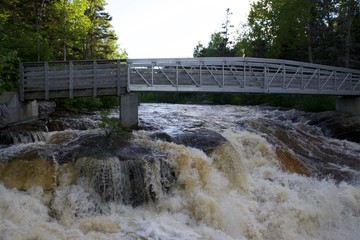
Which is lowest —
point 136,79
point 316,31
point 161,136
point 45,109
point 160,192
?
point 160,192

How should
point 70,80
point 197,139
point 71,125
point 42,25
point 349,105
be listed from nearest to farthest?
point 197,139 < point 71,125 < point 70,80 < point 349,105 < point 42,25

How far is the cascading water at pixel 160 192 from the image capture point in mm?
8523

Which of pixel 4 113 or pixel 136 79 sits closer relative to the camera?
pixel 4 113

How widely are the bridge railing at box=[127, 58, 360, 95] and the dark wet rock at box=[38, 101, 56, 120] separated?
16.3ft

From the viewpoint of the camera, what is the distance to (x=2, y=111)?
1391 centimetres

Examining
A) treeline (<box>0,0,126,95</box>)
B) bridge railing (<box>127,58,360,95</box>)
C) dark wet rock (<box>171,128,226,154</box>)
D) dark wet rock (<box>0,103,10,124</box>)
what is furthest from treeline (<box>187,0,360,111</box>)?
dark wet rock (<box>0,103,10,124</box>)

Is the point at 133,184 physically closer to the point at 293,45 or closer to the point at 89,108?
the point at 89,108

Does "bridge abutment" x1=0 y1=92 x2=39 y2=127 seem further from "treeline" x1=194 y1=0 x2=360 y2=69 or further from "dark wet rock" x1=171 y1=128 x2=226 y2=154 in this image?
"treeline" x1=194 y1=0 x2=360 y2=69

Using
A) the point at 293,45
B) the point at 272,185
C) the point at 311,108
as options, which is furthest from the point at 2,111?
the point at 293,45

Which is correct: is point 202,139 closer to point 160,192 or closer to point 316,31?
point 160,192

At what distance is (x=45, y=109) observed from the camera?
18.3m

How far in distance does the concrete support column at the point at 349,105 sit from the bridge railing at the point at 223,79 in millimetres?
602

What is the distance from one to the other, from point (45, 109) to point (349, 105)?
20.2 m

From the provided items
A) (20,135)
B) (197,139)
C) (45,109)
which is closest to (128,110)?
(197,139)
